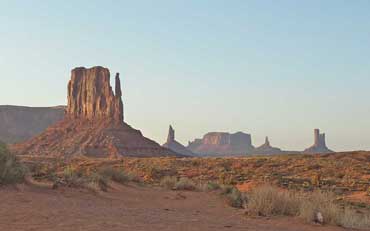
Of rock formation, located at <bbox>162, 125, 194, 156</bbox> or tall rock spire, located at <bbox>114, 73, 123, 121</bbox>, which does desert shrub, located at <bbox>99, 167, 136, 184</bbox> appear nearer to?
tall rock spire, located at <bbox>114, 73, 123, 121</bbox>

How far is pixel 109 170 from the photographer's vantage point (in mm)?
24781

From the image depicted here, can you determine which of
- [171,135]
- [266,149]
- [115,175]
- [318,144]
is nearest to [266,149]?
[266,149]

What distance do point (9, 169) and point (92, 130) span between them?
83.5 m

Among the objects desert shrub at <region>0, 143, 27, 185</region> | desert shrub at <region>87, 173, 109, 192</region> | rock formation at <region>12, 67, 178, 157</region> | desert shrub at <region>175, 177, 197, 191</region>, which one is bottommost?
desert shrub at <region>175, 177, 197, 191</region>

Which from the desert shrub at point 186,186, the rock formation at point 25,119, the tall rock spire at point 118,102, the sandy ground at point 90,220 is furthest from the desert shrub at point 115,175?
the rock formation at point 25,119

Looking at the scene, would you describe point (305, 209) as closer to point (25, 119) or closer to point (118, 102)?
point (118, 102)

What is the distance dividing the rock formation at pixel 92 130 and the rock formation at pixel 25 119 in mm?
32807

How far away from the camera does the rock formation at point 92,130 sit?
8594 centimetres

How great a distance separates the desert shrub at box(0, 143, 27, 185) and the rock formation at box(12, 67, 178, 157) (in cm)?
6580

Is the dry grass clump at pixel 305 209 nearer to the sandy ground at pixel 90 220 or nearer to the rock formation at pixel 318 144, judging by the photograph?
the sandy ground at pixel 90 220

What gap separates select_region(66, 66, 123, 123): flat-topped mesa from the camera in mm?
104625

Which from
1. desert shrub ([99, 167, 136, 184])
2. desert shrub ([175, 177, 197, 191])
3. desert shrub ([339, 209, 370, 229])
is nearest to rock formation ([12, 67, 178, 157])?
desert shrub ([99, 167, 136, 184])

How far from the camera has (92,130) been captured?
96750mm

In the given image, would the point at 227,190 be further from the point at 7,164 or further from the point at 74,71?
the point at 74,71
